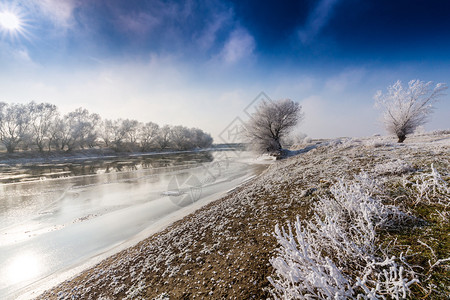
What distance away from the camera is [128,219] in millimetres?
9734

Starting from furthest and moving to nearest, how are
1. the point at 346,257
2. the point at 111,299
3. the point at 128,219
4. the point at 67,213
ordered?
the point at 67,213 < the point at 128,219 < the point at 111,299 < the point at 346,257

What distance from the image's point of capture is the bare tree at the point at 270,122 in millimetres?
29406

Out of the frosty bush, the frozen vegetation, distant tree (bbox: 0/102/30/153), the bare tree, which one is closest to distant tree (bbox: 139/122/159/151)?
distant tree (bbox: 0/102/30/153)

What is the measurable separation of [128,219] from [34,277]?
407 cm

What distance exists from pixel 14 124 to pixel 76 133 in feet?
44.1

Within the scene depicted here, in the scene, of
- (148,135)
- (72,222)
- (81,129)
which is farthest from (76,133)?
(72,222)

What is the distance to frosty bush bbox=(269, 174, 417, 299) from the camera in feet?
5.24

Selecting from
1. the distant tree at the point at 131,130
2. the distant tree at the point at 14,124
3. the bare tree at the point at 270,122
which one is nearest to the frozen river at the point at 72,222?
the bare tree at the point at 270,122

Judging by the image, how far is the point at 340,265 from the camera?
2.19 meters

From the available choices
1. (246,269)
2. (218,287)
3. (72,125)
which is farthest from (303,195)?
(72,125)

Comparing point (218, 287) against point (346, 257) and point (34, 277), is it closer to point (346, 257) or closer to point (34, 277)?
point (346, 257)

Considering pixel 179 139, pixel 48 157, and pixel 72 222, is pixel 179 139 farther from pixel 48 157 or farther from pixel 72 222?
pixel 72 222

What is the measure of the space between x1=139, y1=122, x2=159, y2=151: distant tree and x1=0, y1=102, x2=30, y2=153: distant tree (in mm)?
33446

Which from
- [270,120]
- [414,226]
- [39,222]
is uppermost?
[270,120]
